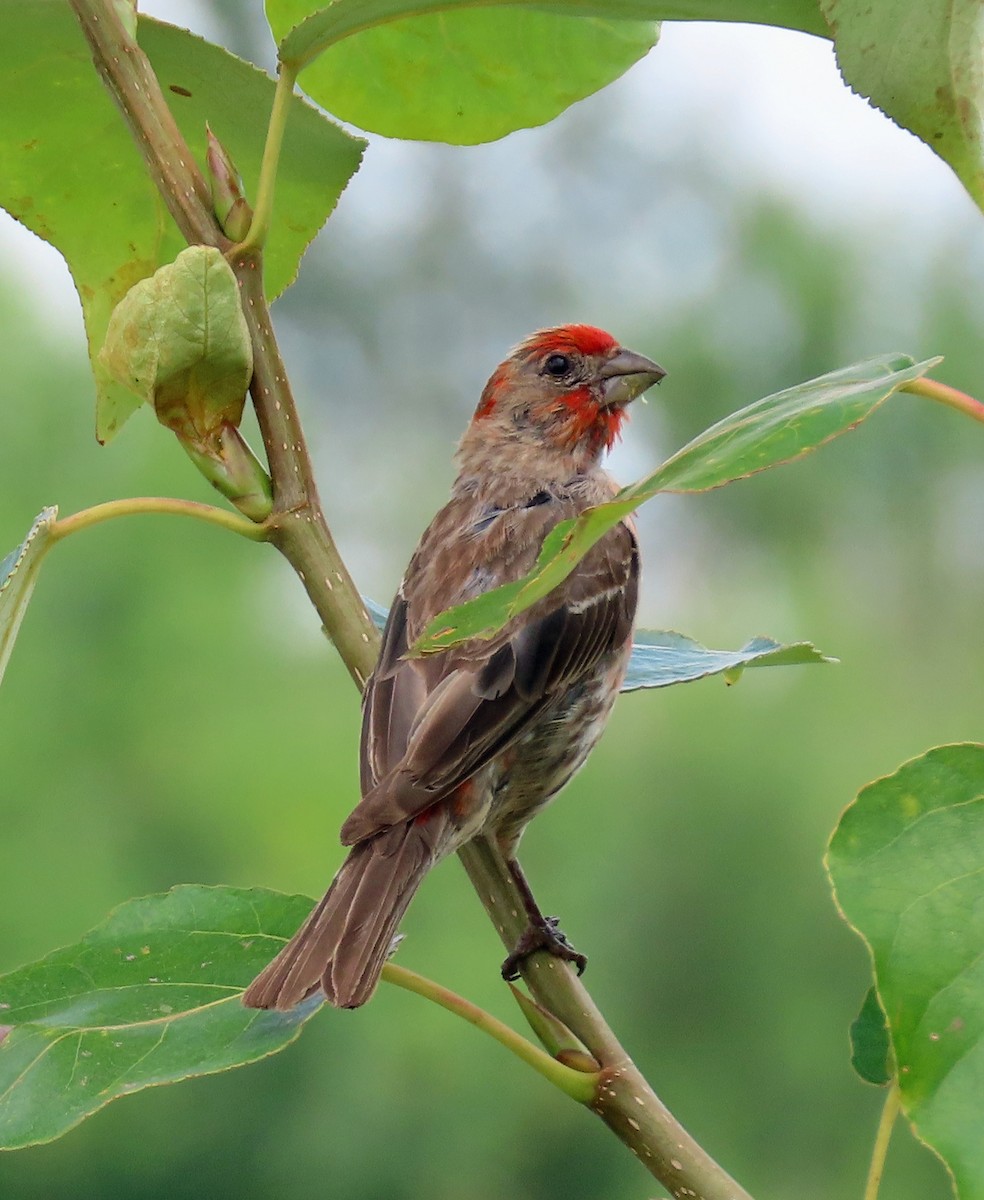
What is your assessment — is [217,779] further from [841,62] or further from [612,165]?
[612,165]

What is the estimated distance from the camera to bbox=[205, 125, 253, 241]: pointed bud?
1.61 metres

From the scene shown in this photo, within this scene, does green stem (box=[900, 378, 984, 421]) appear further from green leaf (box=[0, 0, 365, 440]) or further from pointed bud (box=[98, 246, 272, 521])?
green leaf (box=[0, 0, 365, 440])

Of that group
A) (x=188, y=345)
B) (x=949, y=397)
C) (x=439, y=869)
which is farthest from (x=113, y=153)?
(x=439, y=869)

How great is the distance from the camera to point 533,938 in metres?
1.65

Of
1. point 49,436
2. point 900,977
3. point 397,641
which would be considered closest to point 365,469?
point 49,436

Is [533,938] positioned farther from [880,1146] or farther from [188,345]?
[188,345]

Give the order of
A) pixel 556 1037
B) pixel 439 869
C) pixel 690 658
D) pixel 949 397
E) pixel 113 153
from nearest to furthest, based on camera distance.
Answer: pixel 949 397 → pixel 556 1037 → pixel 113 153 → pixel 690 658 → pixel 439 869

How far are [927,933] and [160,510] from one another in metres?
0.92

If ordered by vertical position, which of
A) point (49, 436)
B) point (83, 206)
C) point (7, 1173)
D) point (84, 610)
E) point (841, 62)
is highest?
point (83, 206)

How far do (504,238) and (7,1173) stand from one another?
27327 millimetres

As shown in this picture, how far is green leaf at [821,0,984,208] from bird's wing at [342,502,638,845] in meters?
1.03

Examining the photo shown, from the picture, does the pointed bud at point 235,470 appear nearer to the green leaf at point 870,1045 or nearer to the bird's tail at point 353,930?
the bird's tail at point 353,930

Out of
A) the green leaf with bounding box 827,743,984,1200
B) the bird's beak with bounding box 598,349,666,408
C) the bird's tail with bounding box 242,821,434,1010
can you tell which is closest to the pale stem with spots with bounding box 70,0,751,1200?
the bird's tail with bounding box 242,821,434,1010

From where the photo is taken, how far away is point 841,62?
1189 mm
